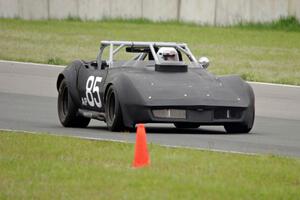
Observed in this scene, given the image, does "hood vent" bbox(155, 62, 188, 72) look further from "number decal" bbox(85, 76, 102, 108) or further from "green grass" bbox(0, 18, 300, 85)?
"green grass" bbox(0, 18, 300, 85)

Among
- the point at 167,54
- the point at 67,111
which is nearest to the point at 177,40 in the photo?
the point at 67,111

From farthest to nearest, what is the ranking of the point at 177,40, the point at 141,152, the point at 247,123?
1. the point at 177,40
2. the point at 247,123
3. the point at 141,152

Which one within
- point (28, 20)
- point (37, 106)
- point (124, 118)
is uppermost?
point (124, 118)

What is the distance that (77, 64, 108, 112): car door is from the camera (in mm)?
16438

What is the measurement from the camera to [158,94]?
51.2ft

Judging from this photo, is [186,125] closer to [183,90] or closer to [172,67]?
[172,67]

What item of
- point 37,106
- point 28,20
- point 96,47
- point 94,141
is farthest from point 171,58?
point 28,20

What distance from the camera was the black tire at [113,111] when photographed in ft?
51.2

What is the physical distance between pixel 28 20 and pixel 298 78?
13.7 metres

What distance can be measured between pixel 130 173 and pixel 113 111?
4.72 m

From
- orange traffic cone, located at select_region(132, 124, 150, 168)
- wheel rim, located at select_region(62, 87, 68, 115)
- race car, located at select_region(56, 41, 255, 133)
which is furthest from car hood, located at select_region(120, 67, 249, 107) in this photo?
orange traffic cone, located at select_region(132, 124, 150, 168)

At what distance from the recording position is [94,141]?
46.3ft

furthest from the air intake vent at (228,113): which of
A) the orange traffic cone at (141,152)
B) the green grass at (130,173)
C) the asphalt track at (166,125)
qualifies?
the orange traffic cone at (141,152)

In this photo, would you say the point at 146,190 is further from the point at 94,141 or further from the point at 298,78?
the point at 298,78
